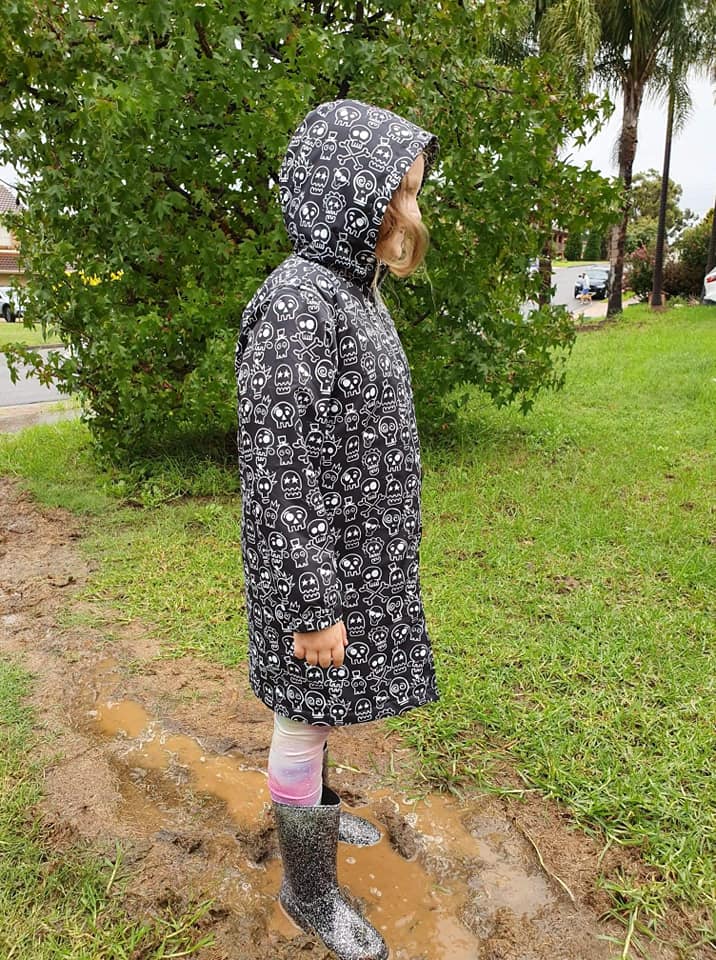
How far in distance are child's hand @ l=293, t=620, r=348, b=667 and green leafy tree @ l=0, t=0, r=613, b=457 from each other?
340 cm

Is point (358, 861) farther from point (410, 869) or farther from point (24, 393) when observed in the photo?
point (24, 393)

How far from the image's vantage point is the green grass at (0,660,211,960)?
6.07 ft

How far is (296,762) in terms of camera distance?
178cm

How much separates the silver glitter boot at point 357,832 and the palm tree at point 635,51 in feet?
47.7

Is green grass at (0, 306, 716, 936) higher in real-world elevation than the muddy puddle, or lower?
higher

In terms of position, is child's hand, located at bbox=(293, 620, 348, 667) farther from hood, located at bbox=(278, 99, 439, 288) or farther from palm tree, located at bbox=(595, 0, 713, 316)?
palm tree, located at bbox=(595, 0, 713, 316)

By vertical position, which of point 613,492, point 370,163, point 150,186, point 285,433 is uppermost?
point 150,186

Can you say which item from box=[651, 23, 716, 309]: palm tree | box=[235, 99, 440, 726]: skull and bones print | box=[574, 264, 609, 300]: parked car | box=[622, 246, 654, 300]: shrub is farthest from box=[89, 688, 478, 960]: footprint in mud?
box=[574, 264, 609, 300]: parked car

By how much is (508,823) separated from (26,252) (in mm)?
4682

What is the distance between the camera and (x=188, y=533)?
467 centimetres

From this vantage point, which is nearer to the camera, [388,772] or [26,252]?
[388,772]

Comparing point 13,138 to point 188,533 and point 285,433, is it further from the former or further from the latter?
point 285,433

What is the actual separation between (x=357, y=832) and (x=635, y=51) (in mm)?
17046

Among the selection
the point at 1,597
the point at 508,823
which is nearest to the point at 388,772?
the point at 508,823
